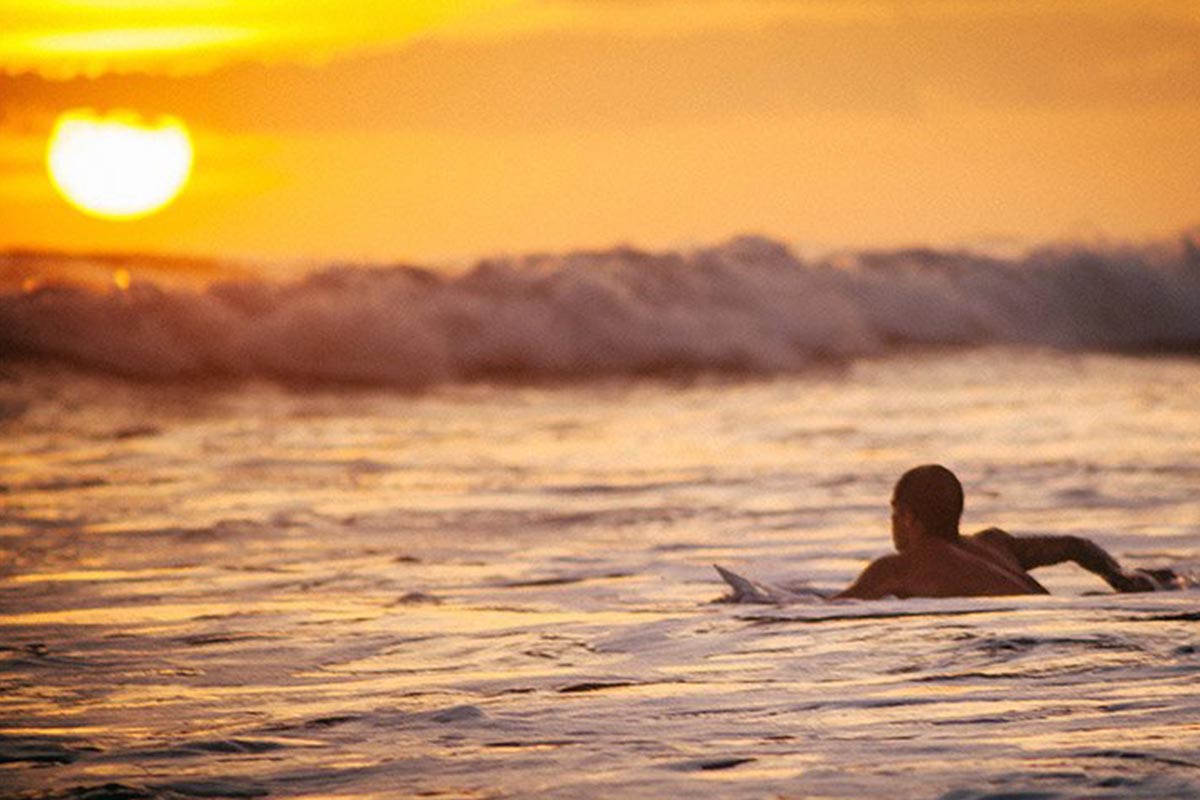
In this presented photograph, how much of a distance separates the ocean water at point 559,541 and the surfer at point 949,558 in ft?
0.74

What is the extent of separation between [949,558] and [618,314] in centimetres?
1751

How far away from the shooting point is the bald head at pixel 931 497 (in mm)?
8617

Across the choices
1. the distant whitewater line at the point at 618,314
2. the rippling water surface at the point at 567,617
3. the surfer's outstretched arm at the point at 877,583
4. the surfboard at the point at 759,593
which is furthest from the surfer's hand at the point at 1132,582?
the distant whitewater line at the point at 618,314

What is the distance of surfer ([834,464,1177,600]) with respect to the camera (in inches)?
336

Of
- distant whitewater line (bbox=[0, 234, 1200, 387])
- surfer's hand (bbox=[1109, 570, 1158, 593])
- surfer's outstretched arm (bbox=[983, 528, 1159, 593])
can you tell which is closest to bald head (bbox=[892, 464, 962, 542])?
surfer's outstretched arm (bbox=[983, 528, 1159, 593])

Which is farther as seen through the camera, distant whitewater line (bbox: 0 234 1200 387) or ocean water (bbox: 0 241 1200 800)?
distant whitewater line (bbox: 0 234 1200 387)

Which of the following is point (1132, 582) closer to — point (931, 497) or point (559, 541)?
point (931, 497)

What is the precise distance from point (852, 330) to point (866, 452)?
12.1 m

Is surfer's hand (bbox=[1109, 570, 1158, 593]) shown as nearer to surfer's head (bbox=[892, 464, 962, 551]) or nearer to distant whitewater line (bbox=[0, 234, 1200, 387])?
surfer's head (bbox=[892, 464, 962, 551])

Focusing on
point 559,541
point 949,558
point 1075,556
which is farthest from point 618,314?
point 949,558

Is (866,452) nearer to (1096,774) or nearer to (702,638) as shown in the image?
(702,638)

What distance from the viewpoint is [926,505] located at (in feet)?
28.3

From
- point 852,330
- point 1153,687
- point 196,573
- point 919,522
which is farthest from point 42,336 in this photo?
point 1153,687

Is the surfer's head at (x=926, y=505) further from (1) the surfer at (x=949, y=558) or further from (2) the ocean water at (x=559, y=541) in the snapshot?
(2) the ocean water at (x=559, y=541)
